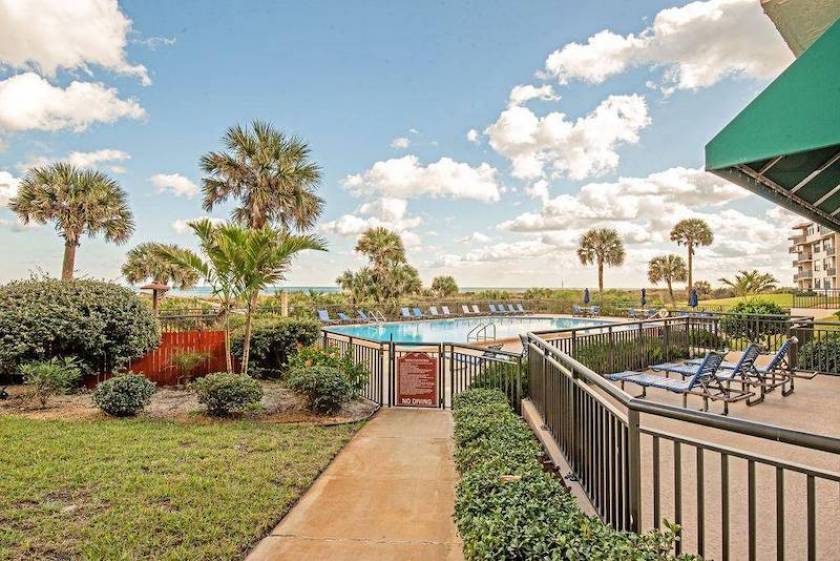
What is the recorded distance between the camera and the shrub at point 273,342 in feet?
33.2

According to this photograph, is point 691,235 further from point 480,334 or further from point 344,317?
point 344,317

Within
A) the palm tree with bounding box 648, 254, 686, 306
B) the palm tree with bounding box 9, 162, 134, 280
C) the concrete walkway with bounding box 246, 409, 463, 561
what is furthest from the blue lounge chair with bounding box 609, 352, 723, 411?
the palm tree with bounding box 648, 254, 686, 306

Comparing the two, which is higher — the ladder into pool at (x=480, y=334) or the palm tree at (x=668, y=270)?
the palm tree at (x=668, y=270)

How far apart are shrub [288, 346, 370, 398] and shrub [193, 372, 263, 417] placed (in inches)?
35.7

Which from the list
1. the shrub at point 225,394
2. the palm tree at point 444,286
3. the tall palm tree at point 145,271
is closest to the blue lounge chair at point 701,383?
the shrub at point 225,394

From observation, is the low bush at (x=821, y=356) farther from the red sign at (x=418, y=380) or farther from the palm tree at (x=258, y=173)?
the palm tree at (x=258, y=173)

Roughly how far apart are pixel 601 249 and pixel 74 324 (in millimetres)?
37139

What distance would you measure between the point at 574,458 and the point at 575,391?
1.57 feet

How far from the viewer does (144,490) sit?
4059 millimetres

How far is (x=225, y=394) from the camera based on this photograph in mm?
6637

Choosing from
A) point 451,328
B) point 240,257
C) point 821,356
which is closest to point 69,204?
point 240,257

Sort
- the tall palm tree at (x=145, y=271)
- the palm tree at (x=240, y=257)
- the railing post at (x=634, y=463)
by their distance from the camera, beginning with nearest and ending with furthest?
the railing post at (x=634, y=463), the palm tree at (x=240, y=257), the tall palm tree at (x=145, y=271)

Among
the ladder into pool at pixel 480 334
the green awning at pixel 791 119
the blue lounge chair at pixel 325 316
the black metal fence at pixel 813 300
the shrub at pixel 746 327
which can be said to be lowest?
the ladder into pool at pixel 480 334

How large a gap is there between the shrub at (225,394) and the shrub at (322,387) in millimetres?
642
